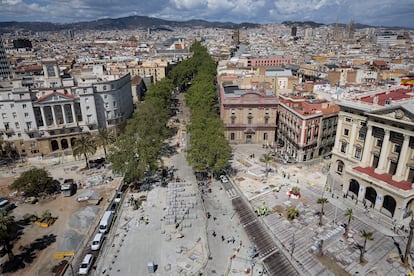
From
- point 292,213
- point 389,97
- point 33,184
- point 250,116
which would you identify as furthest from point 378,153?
point 33,184

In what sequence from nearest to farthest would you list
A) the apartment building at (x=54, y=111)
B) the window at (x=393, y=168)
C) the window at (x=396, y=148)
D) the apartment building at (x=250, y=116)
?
1. the window at (x=396, y=148)
2. the window at (x=393, y=168)
3. the apartment building at (x=54, y=111)
4. the apartment building at (x=250, y=116)

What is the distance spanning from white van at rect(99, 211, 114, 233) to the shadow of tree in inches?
307

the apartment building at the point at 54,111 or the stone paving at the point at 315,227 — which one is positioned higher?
the apartment building at the point at 54,111

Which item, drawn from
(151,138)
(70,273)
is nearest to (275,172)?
(151,138)

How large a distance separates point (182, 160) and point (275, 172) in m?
25.2

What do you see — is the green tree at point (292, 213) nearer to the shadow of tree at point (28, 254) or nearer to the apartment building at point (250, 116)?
the apartment building at point (250, 116)

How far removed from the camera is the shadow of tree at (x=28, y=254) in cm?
4041

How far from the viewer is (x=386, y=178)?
5100 centimetres

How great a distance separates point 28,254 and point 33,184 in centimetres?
1795

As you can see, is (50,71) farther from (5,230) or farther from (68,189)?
(5,230)

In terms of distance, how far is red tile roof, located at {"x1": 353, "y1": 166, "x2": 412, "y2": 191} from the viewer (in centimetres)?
4794

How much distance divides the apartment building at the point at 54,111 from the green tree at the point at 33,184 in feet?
74.6

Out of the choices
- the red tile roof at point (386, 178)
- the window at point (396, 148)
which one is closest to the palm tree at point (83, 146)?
the red tile roof at point (386, 178)

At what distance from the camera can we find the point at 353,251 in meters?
42.0
